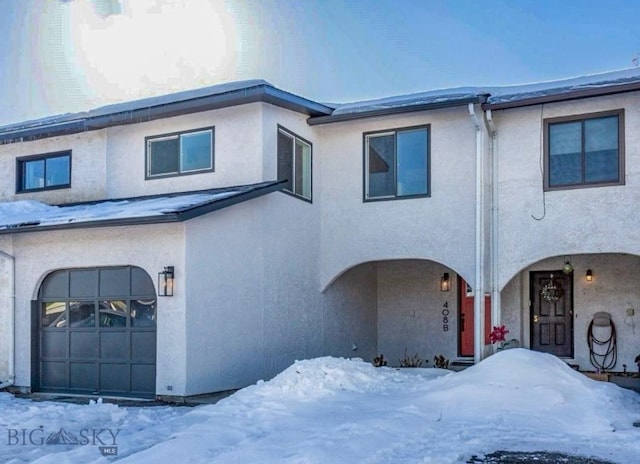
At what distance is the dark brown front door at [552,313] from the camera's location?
1370 cm

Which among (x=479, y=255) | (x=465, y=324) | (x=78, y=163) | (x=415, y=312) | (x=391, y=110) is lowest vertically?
(x=465, y=324)

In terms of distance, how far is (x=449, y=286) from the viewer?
48.1 ft

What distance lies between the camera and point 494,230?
1230 cm

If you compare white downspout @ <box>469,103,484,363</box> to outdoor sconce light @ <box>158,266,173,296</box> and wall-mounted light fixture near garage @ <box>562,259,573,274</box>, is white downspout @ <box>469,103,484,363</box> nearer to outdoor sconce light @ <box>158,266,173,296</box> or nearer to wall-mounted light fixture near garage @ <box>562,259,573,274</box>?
wall-mounted light fixture near garage @ <box>562,259,573,274</box>

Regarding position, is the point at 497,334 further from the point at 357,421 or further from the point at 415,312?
the point at 357,421

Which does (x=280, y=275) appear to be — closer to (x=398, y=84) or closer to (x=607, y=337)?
(x=607, y=337)

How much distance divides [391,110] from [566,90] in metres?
3.15

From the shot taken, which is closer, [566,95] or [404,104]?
[566,95]

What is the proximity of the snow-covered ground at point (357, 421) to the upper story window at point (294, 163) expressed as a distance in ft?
12.7

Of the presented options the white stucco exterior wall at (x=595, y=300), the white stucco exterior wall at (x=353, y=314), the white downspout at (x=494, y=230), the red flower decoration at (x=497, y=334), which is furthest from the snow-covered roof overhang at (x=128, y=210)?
the white stucco exterior wall at (x=595, y=300)

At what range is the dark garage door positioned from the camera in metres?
10.8

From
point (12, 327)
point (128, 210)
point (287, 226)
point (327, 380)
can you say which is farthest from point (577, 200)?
point (12, 327)

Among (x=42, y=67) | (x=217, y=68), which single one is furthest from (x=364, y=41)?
(x=42, y=67)

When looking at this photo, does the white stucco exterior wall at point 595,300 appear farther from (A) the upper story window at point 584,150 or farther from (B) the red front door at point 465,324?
(A) the upper story window at point 584,150
